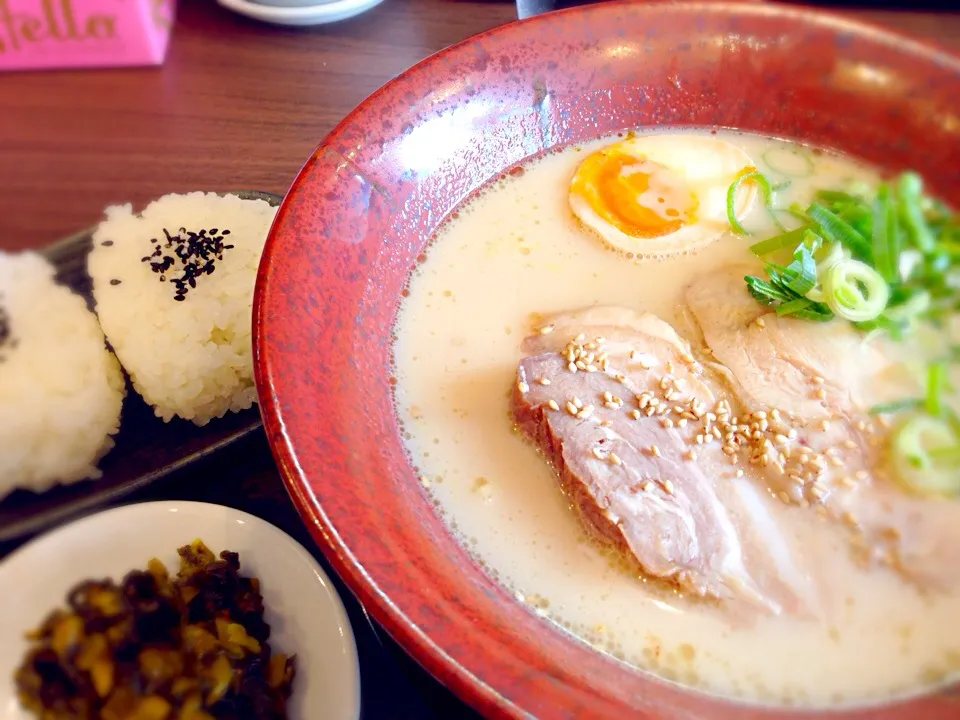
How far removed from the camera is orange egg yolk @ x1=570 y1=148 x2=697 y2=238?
1.63 meters

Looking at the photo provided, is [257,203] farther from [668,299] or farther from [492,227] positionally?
[668,299]

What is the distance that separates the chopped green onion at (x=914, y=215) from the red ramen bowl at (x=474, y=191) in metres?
0.16

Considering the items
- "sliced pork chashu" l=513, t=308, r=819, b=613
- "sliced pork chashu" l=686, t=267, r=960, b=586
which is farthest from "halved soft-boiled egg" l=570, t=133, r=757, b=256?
"sliced pork chashu" l=513, t=308, r=819, b=613

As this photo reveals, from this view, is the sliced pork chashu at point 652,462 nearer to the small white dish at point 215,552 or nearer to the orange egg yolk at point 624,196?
the orange egg yolk at point 624,196

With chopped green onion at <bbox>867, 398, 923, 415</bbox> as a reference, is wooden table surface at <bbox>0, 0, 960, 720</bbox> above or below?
above

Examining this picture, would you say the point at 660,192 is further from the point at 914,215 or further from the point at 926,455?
the point at 926,455

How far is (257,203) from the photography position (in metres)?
1.66

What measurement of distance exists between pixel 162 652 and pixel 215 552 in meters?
0.22

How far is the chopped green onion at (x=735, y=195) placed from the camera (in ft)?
5.39

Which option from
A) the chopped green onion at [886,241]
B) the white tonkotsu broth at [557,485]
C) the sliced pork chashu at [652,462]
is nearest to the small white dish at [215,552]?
the white tonkotsu broth at [557,485]

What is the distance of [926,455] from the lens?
122 centimetres

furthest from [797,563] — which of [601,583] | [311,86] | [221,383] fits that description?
[311,86]

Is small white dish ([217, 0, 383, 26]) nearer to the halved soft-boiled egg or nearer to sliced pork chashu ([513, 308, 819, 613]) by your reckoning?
the halved soft-boiled egg

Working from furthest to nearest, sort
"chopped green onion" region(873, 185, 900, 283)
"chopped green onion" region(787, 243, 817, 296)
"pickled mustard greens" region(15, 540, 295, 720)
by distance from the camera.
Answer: "chopped green onion" region(787, 243, 817, 296) → "chopped green onion" region(873, 185, 900, 283) → "pickled mustard greens" region(15, 540, 295, 720)
